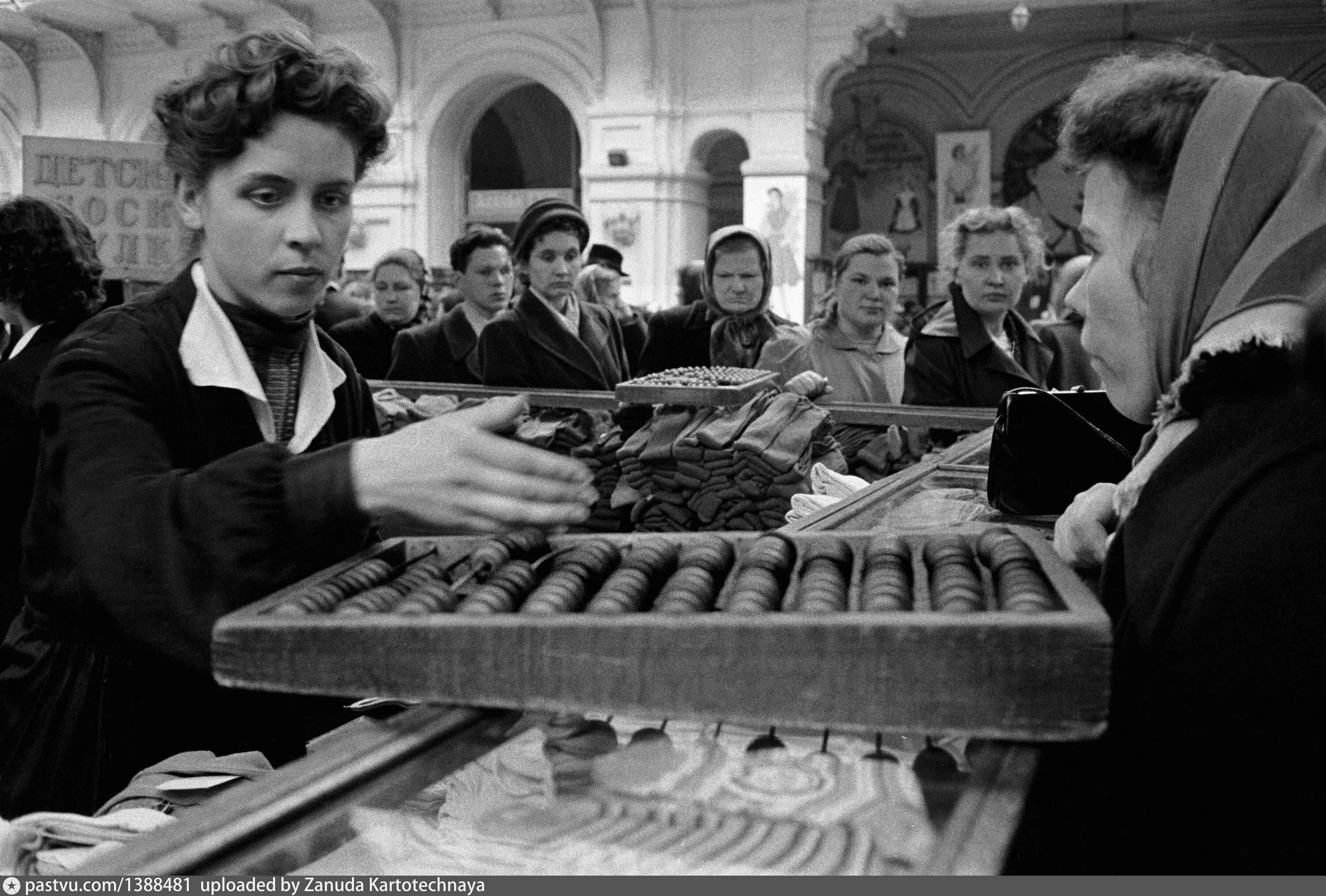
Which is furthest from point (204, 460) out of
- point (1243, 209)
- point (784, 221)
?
point (784, 221)

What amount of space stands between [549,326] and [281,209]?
143 inches

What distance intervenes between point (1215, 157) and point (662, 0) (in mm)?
14615

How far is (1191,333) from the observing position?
1.32 m

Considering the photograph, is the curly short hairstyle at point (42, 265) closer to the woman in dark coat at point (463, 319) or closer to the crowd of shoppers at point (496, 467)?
the crowd of shoppers at point (496, 467)

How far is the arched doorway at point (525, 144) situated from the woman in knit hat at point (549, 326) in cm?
1393

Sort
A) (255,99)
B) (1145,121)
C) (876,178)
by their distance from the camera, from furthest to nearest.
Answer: (876,178)
(255,99)
(1145,121)

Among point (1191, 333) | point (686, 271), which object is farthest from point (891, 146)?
point (1191, 333)

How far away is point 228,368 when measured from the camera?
162 centimetres

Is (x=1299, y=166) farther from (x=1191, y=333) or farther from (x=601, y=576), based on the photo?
(x=601, y=576)

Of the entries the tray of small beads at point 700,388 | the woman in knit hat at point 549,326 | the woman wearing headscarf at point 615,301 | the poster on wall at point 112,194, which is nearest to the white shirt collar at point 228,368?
the tray of small beads at point 700,388

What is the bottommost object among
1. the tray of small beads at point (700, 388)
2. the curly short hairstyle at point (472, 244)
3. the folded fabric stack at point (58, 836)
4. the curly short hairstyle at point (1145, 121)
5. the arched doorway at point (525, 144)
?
the folded fabric stack at point (58, 836)

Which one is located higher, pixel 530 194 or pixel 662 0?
pixel 662 0

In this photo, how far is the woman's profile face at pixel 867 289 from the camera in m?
5.10

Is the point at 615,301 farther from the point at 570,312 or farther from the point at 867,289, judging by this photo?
the point at 867,289
